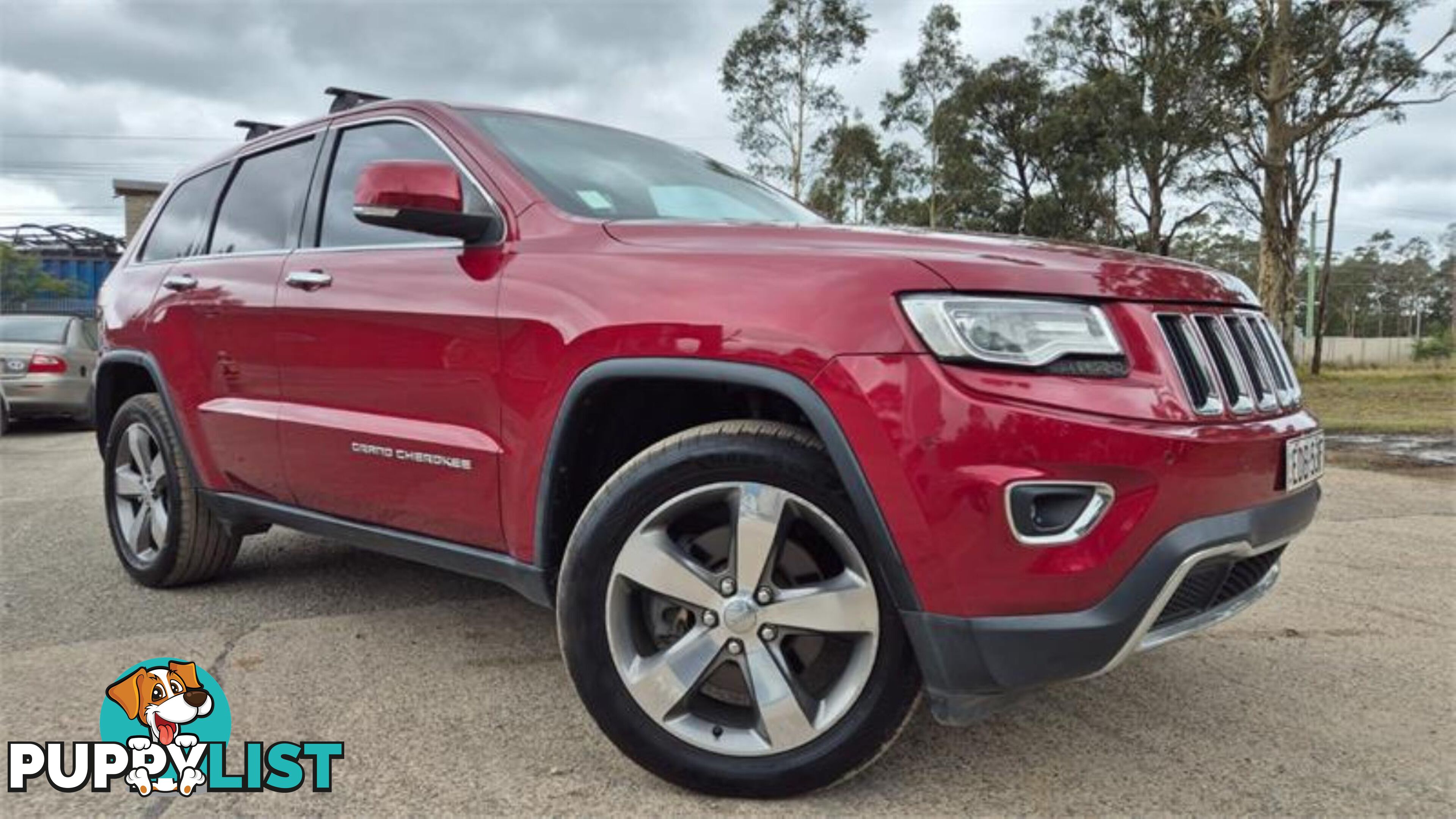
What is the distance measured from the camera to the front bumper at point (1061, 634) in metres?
1.88

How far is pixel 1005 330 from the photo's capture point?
1935mm

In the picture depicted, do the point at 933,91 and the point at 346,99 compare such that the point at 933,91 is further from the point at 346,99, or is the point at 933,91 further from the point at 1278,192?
the point at 346,99

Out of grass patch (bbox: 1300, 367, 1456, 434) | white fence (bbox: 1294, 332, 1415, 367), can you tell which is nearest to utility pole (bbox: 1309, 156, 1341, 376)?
grass patch (bbox: 1300, 367, 1456, 434)

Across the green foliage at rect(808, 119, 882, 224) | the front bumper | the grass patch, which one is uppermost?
the green foliage at rect(808, 119, 882, 224)

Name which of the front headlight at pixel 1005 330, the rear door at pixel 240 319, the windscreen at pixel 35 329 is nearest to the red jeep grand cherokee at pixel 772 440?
the front headlight at pixel 1005 330

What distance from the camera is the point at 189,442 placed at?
3.69 m

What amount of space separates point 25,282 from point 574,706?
42.3m

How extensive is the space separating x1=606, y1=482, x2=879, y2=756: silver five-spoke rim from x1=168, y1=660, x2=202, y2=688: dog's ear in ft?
4.91

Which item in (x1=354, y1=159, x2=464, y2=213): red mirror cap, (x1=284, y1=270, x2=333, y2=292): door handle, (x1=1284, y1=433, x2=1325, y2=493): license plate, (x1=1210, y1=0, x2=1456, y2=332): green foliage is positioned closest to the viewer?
(x1=1284, y1=433, x2=1325, y2=493): license plate

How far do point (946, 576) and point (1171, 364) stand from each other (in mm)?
645

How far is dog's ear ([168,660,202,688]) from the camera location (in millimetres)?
2885

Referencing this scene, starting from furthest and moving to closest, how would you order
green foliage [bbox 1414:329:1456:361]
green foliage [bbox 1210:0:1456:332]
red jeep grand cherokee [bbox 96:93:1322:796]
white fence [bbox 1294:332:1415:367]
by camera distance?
1. white fence [bbox 1294:332:1415:367]
2. green foliage [bbox 1414:329:1456:361]
3. green foliage [bbox 1210:0:1456:332]
4. red jeep grand cherokee [bbox 96:93:1322:796]

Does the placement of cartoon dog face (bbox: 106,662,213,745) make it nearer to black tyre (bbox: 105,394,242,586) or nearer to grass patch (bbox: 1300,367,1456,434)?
black tyre (bbox: 105,394,242,586)

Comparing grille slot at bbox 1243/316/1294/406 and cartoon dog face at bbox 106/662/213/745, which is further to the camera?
cartoon dog face at bbox 106/662/213/745
